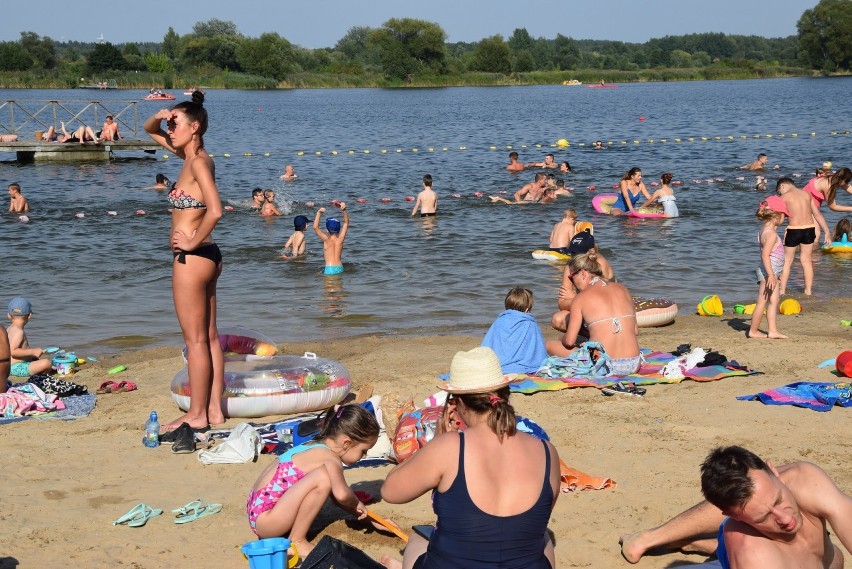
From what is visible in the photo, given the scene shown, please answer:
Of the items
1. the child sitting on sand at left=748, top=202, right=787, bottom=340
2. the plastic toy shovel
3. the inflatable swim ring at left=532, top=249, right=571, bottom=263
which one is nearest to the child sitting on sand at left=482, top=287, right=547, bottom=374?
the child sitting on sand at left=748, top=202, right=787, bottom=340

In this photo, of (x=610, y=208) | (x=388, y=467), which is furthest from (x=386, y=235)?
(x=388, y=467)

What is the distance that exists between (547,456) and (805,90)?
76.7m

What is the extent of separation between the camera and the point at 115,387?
7.88 metres

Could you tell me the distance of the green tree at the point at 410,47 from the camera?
10725 cm

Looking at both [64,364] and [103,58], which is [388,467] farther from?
[103,58]

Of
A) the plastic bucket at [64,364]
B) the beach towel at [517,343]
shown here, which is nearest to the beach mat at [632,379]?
the beach towel at [517,343]

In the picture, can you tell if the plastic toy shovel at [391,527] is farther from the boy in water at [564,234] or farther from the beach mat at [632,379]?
the boy in water at [564,234]

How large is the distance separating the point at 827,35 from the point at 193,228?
109722mm

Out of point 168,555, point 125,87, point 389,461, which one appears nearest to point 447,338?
point 389,461

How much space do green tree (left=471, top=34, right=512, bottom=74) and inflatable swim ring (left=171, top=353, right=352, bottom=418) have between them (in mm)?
109942

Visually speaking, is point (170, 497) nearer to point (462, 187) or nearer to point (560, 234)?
point (560, 234)

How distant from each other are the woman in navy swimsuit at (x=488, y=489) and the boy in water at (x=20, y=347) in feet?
18.4

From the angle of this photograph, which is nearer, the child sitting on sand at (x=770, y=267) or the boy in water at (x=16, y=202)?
the child sitting on sand at (x=770, y=267)

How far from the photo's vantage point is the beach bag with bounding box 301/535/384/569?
4.16m
